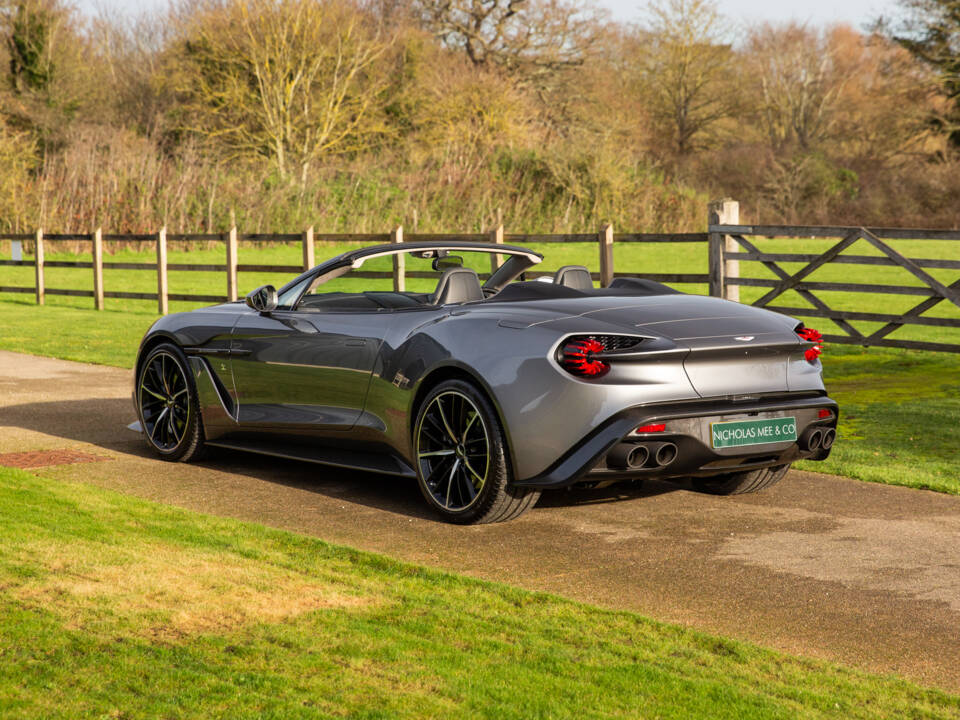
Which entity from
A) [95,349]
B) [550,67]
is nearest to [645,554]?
[95,349]

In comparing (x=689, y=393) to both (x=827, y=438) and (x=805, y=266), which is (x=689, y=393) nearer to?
(x=827, y=438)

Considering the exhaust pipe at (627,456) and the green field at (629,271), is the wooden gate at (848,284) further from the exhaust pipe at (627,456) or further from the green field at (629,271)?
the exhaust pipe at (627,456)

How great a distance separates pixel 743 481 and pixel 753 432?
110 cm

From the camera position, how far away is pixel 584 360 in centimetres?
600

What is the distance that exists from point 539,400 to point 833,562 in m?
1.47

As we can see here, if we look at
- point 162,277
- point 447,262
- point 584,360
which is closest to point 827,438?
point 584,360

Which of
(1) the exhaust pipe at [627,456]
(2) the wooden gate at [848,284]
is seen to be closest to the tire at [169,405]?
(1) the exhaust pipe at [627,456]

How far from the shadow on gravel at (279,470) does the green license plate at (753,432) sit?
1.07 meters

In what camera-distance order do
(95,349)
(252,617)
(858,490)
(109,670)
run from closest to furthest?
(109,670) < (252,617) < (858,490) < (95,349)

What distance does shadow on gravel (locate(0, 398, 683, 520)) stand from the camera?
720 cm

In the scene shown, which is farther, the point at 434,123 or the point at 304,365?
the point at 434,123

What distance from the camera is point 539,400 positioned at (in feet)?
19.9

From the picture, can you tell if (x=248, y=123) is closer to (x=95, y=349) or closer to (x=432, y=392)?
(x=95, y=349)

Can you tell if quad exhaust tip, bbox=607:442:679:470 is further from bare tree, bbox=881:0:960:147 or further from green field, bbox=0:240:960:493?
bare tree, bbox=881:0:960:147
